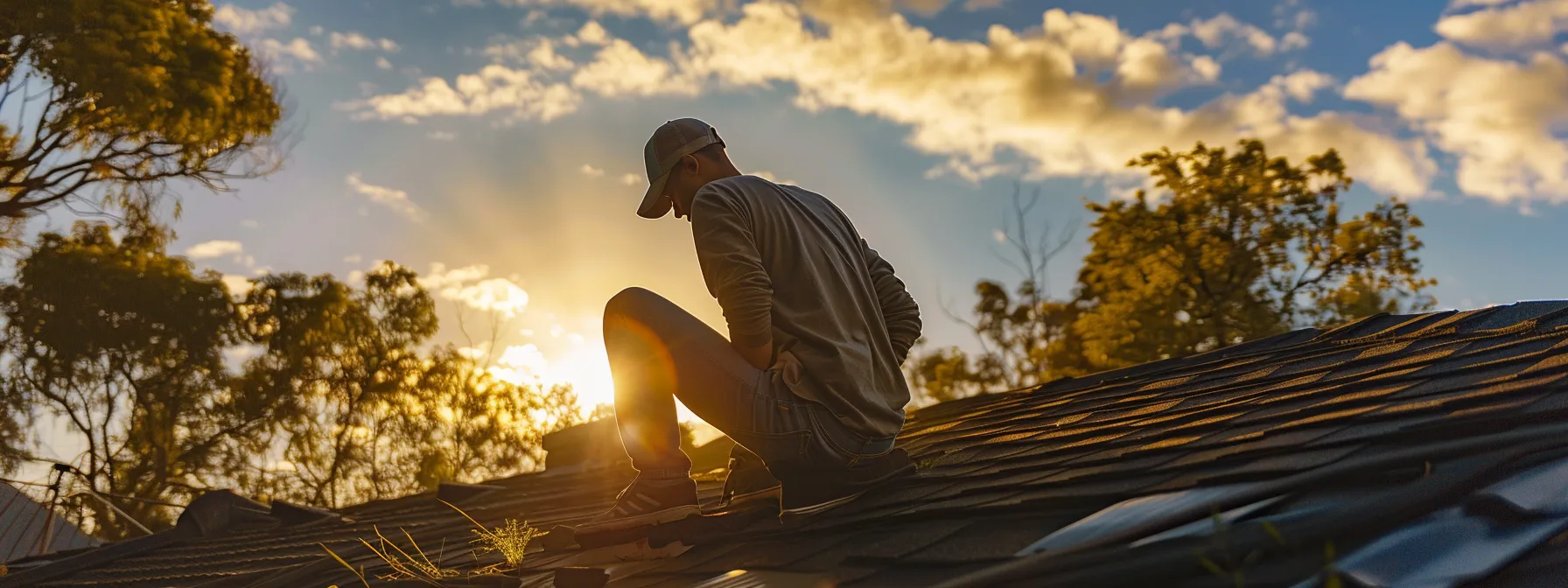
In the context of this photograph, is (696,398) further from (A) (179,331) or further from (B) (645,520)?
(A) (179,331)

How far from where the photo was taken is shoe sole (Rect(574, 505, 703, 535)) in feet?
8.41

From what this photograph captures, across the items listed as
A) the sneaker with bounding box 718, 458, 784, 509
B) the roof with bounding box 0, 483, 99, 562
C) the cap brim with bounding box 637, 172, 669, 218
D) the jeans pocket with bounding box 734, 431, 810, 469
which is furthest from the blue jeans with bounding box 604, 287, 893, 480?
the roof with bounding box 0, 483, 99, 562

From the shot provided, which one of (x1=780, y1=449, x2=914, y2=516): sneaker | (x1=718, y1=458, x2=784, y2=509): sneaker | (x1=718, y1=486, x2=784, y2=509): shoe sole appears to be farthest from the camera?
(x1=718, y1=458, x2=784, y2=509): sneaker

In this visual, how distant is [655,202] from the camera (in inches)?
113

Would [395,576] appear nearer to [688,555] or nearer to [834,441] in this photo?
[688,555]

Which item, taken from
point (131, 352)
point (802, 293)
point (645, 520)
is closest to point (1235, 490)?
point (802, 293)

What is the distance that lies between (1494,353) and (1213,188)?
16.7 metres

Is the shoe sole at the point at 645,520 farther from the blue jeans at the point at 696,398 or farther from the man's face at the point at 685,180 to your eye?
the man's face at the point at 685,180

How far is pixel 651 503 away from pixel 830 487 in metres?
0.51

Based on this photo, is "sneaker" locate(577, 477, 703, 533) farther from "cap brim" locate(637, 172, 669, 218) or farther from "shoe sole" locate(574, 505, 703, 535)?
"cap brim" locate(637, 172, 669, 218)

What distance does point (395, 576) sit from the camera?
2975mm

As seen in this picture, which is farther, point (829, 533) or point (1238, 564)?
point (829, 533)

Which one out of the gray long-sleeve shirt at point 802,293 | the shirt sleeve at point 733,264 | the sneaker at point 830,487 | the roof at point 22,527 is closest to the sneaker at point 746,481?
the sneaker at point 830,487

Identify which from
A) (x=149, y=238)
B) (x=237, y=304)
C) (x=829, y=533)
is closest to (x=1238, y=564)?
(x=829, y=533)
